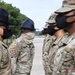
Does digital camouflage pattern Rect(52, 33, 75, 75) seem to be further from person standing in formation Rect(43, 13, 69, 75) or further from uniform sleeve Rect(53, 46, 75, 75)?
person standing in formation Rect(43, 13, 69, 75)

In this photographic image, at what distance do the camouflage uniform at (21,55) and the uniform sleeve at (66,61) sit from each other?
3.74 metres

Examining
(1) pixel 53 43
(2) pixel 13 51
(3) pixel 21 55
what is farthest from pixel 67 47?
(3) pixel 21 55

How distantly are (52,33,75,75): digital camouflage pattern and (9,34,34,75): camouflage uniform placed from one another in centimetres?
373

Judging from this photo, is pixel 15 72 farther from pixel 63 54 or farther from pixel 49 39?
pixel 63 54

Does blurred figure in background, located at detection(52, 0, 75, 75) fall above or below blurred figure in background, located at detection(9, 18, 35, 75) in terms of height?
above

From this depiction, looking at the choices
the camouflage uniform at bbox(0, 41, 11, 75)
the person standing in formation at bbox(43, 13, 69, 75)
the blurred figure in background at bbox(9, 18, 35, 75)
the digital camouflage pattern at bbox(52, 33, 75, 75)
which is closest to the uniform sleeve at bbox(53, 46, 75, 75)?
the digital camouflage pattern at bbox(52, 33, 75, 75)

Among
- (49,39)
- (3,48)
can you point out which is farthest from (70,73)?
(49,39)

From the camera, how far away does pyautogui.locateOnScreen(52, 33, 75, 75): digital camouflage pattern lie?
3.62 metres

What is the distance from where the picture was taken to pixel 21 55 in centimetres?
773

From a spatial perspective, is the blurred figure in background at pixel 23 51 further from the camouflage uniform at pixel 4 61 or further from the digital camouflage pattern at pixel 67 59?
the digital camouflage pattern at pixel 67 59

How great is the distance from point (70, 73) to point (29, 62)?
4.30 metres

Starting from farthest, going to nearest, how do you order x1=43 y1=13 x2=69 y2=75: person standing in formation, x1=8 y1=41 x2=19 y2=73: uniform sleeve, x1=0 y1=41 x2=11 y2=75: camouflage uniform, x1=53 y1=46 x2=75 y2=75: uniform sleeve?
x1=8 y1=41 x2=19 y2=73: uniform sleeve, x1=43 y1=13 x2=69 y2=75: person standing in formation, x1=0 y1=41 x2=11 y2=75: camouflage uniform, x1=53 y1=46 x2=75 y2=75: uniform sleeve

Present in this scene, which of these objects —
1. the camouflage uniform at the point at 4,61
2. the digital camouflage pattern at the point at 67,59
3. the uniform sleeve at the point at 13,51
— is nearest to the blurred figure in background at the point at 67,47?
the digital camouflage pattern at the point at 67,59

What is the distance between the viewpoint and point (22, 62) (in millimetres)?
Result: 7746
